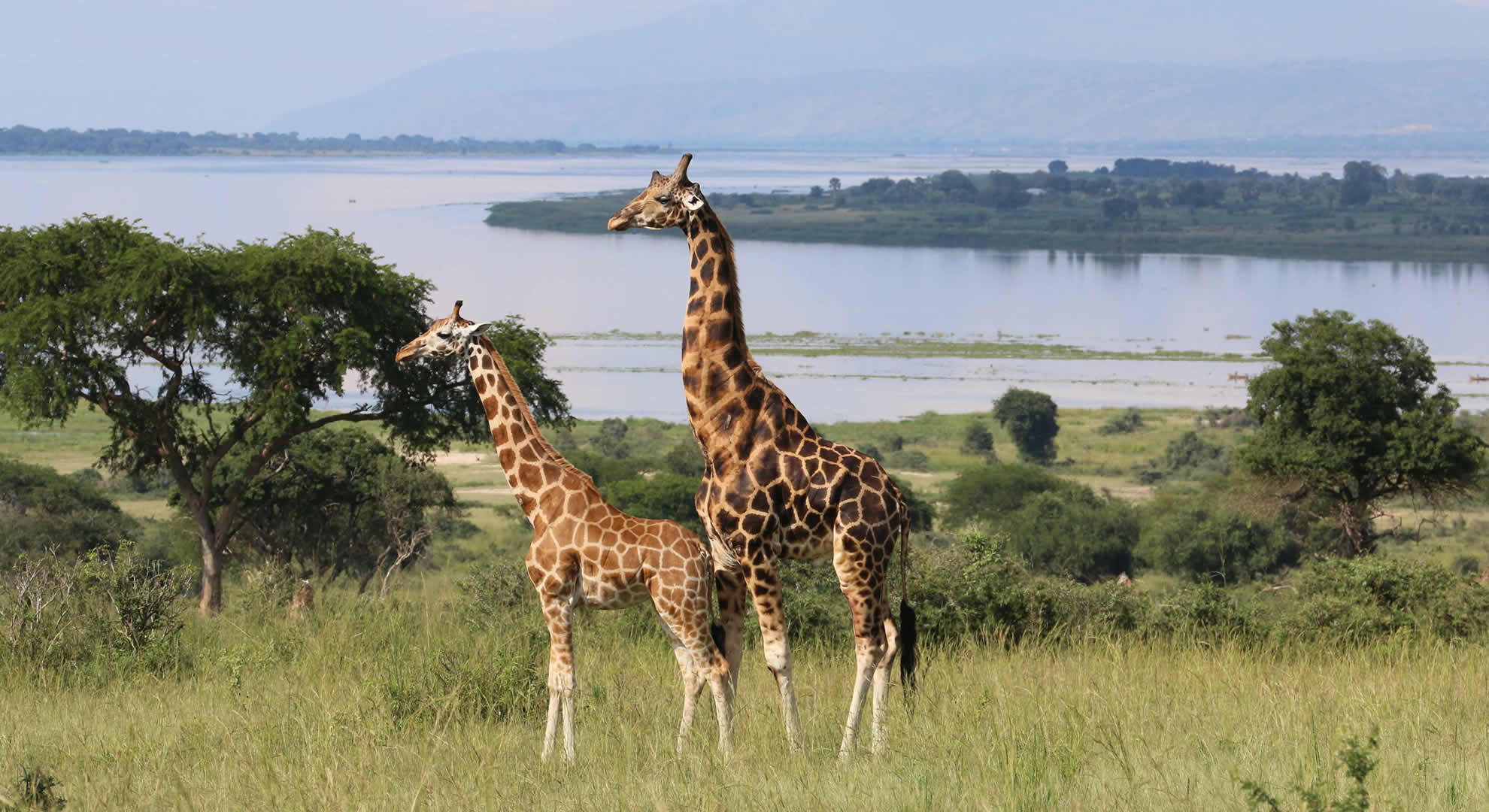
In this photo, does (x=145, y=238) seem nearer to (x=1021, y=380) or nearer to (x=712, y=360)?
(x=712, y=360)

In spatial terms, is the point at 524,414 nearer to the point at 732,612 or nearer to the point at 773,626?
the point at 732,612

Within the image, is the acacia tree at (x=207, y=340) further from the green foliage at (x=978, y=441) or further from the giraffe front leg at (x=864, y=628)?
the green foliage at (x=978, y=441)

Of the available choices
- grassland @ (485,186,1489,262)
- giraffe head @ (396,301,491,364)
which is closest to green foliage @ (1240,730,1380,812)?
giraffe head @ (396,301,491,364)

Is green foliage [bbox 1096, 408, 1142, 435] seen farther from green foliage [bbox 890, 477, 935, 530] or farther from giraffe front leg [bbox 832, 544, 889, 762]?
giraffe front leg [bbox 832, 544, 889, 762]

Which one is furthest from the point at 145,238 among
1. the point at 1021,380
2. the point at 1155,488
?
the point at 1021,380

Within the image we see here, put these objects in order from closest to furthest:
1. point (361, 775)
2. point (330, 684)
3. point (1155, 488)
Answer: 1. point (361, 775)
2. point (330, 684)
3. point (1155, 488)

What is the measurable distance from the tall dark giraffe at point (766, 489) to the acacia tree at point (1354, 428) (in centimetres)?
2017

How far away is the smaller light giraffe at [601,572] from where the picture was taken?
7.60 metres

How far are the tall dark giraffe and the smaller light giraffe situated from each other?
0.89 ft

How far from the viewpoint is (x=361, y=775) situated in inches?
286

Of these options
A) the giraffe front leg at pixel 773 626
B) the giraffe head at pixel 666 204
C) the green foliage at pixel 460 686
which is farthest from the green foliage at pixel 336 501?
the giraffe front leg at pixel 773 626

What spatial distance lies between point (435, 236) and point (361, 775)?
135 m

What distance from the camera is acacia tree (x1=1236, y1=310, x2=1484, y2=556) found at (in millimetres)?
26203

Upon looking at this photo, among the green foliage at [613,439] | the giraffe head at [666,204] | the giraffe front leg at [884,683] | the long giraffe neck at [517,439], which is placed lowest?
the green foliage at [613,439]
